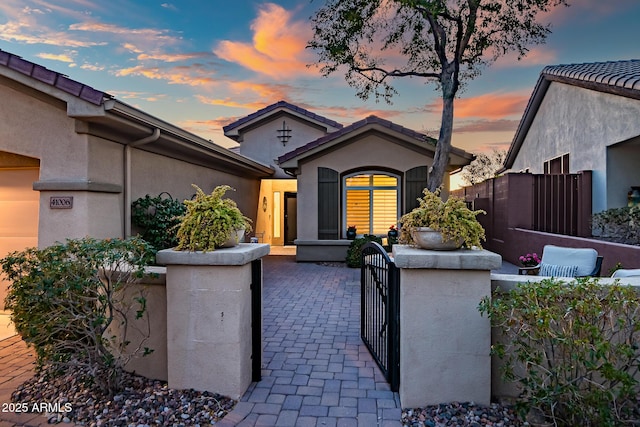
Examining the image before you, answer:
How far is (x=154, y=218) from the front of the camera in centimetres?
671

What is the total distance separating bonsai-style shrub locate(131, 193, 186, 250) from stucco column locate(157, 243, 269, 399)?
3170 mm

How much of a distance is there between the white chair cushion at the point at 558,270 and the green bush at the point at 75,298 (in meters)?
5.54

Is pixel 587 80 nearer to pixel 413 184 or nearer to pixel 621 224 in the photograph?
pixel 621 224

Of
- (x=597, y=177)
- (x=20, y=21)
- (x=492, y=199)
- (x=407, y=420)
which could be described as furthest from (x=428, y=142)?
(x=20, y=21)

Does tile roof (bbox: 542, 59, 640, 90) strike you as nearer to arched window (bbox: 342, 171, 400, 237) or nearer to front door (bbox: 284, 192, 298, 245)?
arched window (bbox: 342, 171, 400, 237)

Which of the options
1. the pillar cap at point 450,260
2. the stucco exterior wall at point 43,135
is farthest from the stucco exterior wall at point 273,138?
the pillar cap at point 450,260

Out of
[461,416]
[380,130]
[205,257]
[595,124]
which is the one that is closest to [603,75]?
[595,124]

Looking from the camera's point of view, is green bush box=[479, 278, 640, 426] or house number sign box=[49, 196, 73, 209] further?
house number sign box=[49, 196, 73, 209]

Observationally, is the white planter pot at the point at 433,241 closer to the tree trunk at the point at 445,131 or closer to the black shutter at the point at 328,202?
the tree trunk at the point at 445,131

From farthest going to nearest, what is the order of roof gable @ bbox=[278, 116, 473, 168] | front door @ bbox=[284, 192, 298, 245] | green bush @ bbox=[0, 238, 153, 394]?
front door @ bbox=[284, 192, 298, 245] < roof gable @ bbox=[278, 116, 473, 168] < green bush @ bbox=[0, 238, 153, 394]

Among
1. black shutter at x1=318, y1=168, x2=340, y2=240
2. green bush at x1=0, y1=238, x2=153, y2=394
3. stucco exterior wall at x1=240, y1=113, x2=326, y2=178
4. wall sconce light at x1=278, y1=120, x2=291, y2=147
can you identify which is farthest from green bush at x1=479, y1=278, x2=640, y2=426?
wall sconce light at x1=278, y1=120, x2=291, y2=147

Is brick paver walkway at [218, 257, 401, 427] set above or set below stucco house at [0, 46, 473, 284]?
below

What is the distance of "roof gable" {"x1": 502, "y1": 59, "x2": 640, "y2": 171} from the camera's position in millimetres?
7723

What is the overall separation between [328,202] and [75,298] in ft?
30.2
